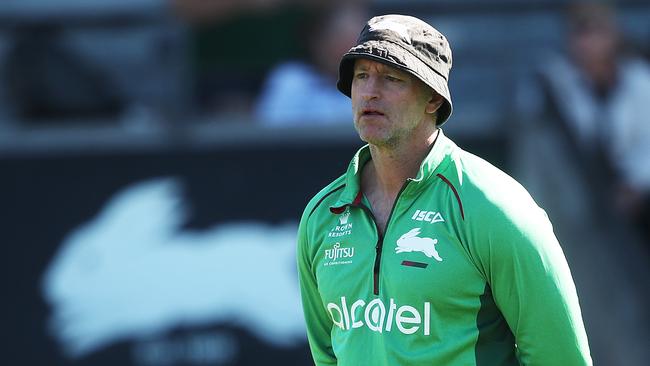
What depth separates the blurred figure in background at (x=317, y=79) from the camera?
25.2 feet

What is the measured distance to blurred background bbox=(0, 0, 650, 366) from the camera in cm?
788

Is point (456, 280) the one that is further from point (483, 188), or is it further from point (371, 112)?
point (371, 112)

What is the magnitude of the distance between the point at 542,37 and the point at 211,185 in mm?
2538

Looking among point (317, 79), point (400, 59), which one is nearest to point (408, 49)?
point (400, 59)

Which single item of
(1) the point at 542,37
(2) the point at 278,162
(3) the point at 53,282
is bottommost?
(3) the point at 53,282

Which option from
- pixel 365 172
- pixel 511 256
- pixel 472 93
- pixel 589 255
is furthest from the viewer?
pixel 472 93

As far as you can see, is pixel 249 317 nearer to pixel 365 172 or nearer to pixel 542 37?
pixel 542 37

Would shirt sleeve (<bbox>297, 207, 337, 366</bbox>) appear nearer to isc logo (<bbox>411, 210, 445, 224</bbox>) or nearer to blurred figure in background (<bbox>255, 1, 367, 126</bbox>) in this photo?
isc logo (<bbox>411, 210, 445, 224</bbox>)

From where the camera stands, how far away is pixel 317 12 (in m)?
7.94

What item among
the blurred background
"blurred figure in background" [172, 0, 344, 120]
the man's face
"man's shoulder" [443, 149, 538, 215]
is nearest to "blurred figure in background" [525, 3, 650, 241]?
the blurred background

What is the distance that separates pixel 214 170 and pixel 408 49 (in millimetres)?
4591

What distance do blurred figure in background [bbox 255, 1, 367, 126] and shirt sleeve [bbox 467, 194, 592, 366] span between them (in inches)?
168

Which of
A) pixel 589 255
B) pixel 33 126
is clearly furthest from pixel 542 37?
pixel 33 126

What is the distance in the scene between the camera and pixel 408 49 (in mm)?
3525
